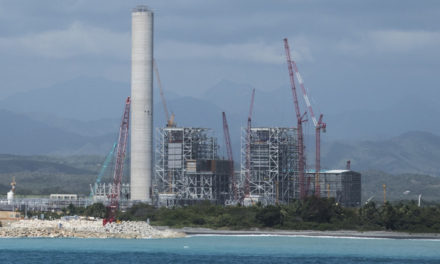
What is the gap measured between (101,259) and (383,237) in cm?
5509

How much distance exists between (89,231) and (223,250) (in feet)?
121

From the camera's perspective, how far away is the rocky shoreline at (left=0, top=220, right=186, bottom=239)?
144375 mm

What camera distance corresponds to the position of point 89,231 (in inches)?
5832

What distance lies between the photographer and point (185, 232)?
156 meters

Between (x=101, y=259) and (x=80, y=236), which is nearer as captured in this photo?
(x=101, y=259)

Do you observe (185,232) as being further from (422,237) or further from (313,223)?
(422,237)

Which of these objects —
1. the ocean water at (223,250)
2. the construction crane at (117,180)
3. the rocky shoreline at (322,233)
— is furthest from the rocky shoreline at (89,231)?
the rocky shoreline at (322,233)

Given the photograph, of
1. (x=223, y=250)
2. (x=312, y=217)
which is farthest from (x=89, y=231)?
(x=312, y=217)

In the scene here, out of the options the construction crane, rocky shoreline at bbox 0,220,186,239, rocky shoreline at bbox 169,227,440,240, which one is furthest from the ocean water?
the construction crane

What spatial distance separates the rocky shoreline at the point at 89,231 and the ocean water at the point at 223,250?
5.38 metres

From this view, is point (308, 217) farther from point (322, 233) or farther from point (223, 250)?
point (223, 250)

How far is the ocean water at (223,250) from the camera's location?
344 feet

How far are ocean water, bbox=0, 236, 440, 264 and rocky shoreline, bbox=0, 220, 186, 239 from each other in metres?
5.38

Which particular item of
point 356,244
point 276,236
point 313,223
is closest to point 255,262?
point 356,244
